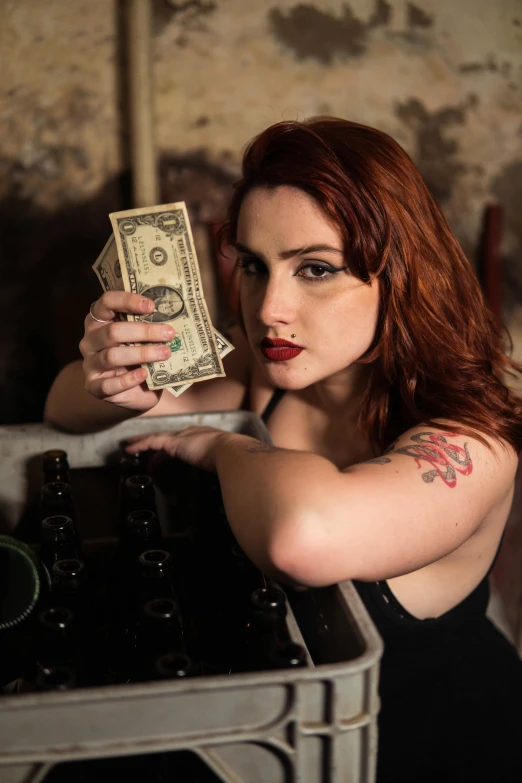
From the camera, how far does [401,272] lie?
111 centimetres

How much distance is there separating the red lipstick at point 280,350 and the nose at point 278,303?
4 centimetres

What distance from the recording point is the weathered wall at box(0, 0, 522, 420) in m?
1.96

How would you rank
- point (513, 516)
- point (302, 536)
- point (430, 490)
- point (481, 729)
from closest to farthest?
1. point (302, 536)
2. point (430, 490)
3. point (481, 729)
4. point (513, 516)

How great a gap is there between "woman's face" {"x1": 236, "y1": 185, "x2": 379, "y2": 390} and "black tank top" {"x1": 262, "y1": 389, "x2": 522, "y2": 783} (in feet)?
1.19

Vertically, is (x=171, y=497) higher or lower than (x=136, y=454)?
lower

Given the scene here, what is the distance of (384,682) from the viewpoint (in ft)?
3.65

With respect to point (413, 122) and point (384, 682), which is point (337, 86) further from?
point (384, 682)

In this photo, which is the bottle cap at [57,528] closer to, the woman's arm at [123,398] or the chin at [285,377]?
the woman's arm at [123,398]

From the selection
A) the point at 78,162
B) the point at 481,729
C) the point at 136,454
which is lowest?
the point at 481,729

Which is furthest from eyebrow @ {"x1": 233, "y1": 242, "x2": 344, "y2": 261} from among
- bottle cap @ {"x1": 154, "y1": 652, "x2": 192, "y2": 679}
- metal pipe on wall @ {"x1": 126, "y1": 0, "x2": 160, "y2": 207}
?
metal pipe on wall @ {"x1": 126, "y1": 0, "x2": 160, "y2": 207}

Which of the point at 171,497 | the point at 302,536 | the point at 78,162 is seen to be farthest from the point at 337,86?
the point at 302,536

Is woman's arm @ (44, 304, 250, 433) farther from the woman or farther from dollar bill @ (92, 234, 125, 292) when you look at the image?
dollar bill @ (92, 234, 125, 292)

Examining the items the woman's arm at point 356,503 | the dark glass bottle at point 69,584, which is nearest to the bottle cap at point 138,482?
the woman's arm at point 356,503

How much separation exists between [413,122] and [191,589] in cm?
165
